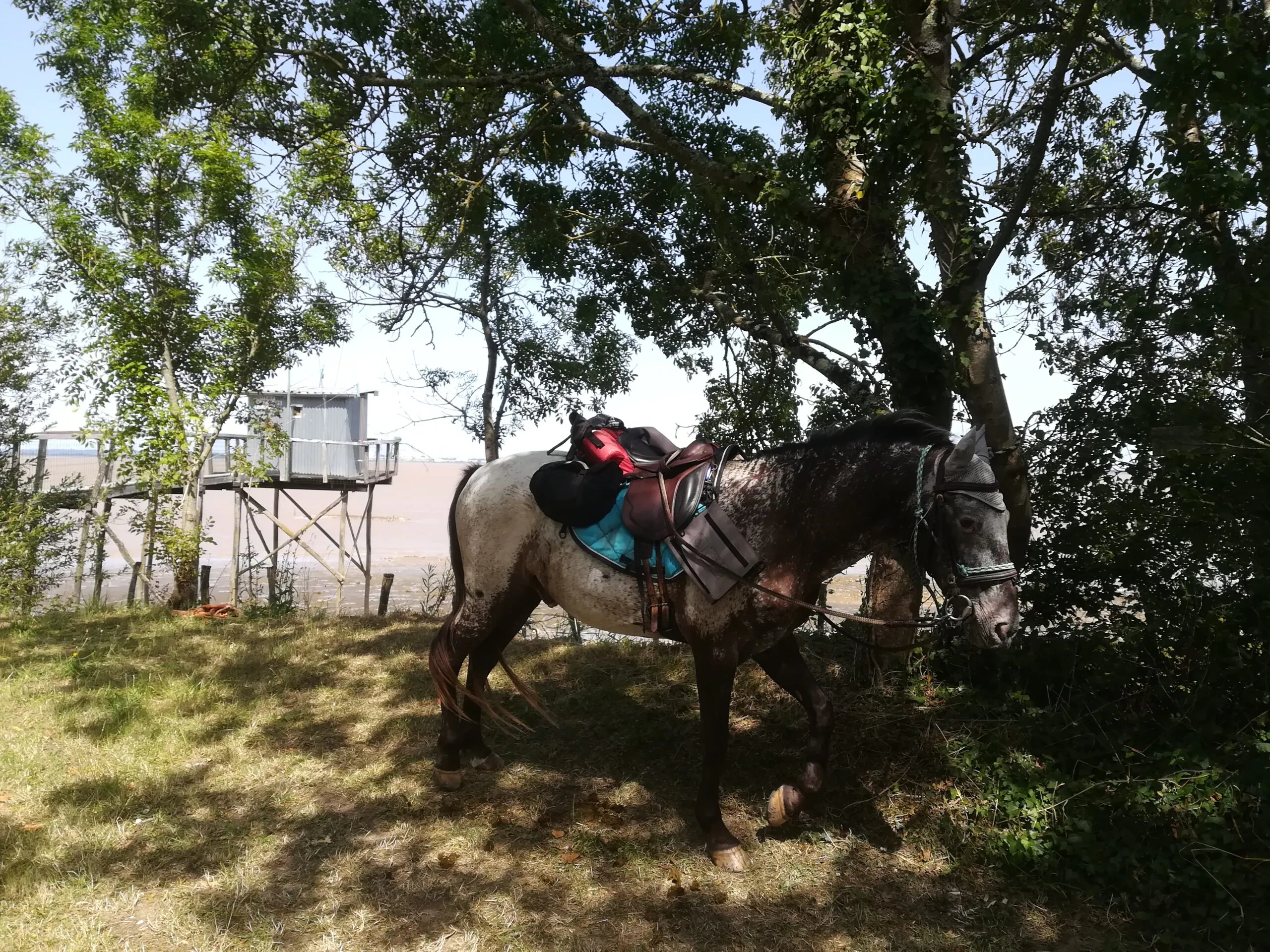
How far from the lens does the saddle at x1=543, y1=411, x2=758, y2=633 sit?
11.2ft

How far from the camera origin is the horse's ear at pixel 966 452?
292cm

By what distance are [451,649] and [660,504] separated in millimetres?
1560

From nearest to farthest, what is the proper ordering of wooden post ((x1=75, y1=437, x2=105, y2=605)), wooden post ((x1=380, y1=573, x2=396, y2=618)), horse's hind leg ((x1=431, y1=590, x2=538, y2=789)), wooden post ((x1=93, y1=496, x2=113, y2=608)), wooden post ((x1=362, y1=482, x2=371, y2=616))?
horse's hind leg ((x1=431, y1=590, x2=538, y2=789))
wooden post ((x1=380, y1=573, x2=396, y2=618))
wooden post ((x1=93, y1=496, x2=113, y2=608))
wooden post ((x1=75, y1=437, x2=105, y2=605))
wooden post ((x1=362, y1=482, x2=371, y2=616))

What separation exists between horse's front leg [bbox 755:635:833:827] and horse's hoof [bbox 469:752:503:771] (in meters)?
1.62

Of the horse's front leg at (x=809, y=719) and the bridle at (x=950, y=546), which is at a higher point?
the bridle at (x=950, y=546)

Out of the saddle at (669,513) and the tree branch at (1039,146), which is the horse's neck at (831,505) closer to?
the saddle at (669,513)

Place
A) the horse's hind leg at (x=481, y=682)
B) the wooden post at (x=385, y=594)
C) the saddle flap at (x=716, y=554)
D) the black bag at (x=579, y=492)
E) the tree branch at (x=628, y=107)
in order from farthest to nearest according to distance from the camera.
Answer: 1. the wooden post at (x=385, y=594)
2. the tree branch at (x=628, y=107)
3. the horse's hind leg at (x=481, y=682)
4. the black bag at (x=579, y=492)
5. the saddle flap at (x=716, y=554)

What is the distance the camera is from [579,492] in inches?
148

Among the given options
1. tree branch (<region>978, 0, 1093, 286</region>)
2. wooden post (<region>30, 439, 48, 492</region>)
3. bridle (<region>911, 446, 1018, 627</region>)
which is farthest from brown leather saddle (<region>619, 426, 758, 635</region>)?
wooden post (<region>30, 439, 48, 492</region>)

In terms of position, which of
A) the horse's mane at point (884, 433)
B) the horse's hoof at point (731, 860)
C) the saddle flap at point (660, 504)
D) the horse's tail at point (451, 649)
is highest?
the horse's mane at point (884, 433)

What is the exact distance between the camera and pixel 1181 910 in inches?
115

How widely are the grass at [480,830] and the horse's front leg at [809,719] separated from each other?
0.95 feet

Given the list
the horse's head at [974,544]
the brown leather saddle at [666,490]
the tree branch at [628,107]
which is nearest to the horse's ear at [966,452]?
the horse's head at [974,544]

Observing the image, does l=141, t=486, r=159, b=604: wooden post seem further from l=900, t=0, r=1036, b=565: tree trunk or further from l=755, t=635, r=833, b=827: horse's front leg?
l=900, t=0, r=1036, b=565: tree trunk
